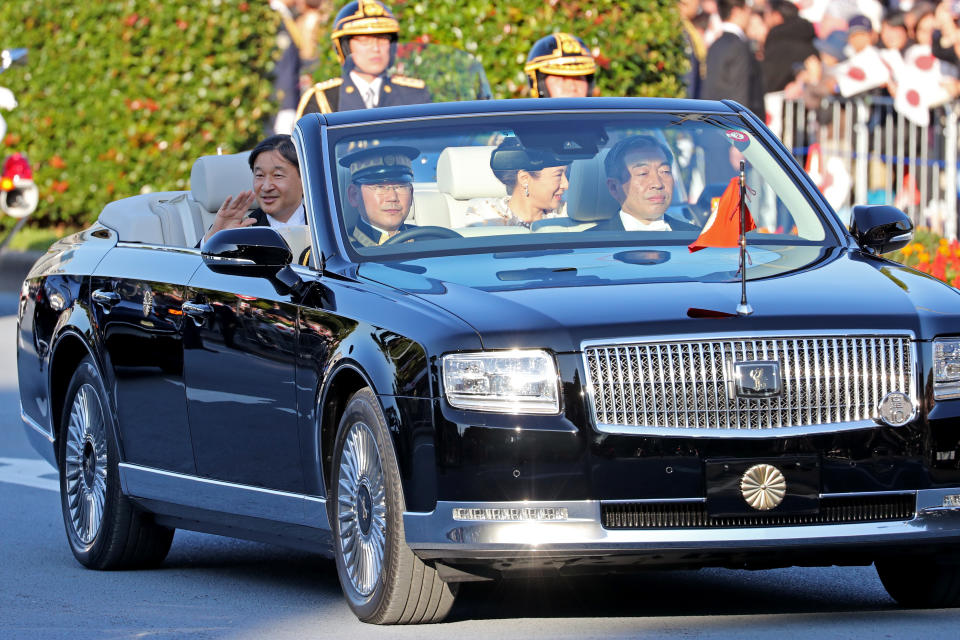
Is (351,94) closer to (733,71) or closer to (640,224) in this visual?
(640,224)

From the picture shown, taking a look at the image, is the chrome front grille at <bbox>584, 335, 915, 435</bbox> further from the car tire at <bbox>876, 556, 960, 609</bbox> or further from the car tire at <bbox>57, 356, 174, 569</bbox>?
the car tire at <bbox>57, 356, 174, 569</bbox>

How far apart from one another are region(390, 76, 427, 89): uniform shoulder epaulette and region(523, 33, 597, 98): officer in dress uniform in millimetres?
612

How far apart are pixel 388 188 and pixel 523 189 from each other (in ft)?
1.48

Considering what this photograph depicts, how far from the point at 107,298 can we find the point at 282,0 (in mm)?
14441

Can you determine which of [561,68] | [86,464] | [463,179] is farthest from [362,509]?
[561,68]

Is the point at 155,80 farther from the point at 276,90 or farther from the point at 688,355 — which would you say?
the point at 688,355

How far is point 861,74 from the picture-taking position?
19.5m

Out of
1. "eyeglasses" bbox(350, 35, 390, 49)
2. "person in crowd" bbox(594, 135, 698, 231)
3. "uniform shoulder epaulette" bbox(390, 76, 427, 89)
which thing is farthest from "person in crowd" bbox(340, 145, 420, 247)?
"eyeglasses" bbox(350, 35, 390, 49)

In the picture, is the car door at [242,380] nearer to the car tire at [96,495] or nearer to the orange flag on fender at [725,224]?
the car tire at [96,495]

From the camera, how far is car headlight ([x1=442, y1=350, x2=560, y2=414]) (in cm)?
615

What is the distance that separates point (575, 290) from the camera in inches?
257

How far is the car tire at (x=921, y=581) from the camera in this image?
6.93m

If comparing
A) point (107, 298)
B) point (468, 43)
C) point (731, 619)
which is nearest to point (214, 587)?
point (107, 298)

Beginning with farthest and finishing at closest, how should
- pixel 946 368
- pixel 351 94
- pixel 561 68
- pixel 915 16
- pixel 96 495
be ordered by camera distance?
pixel 915 16 < pixel 351 94 < pixel 561 68 < pixel 96 495 < pixel 946 368
